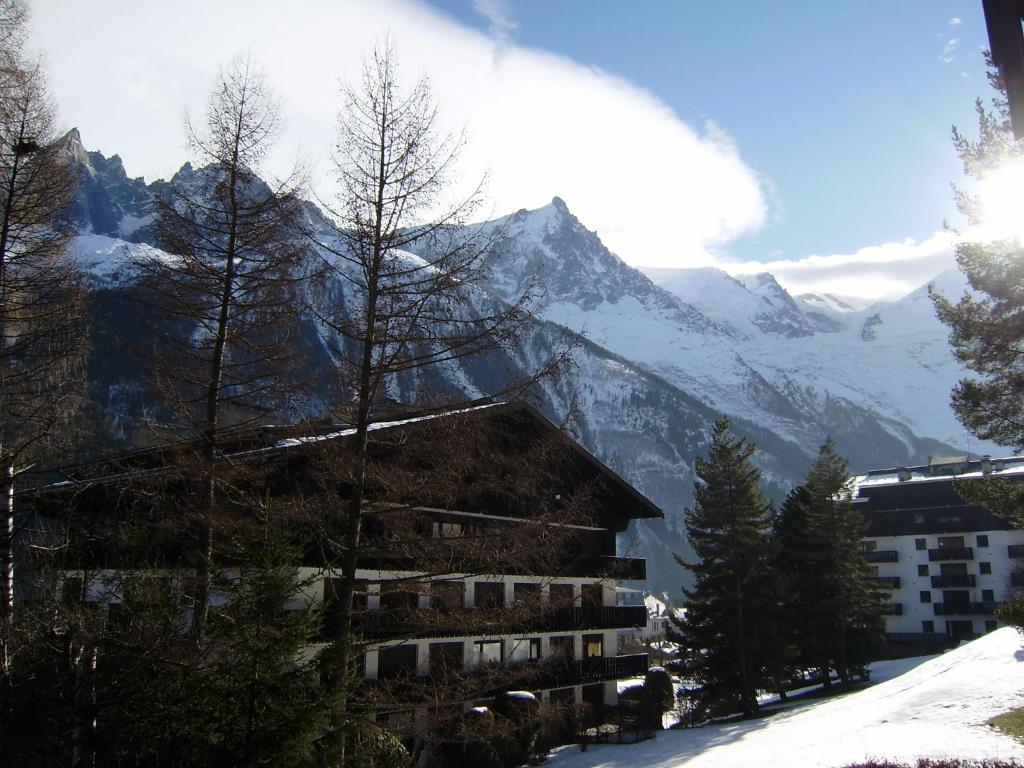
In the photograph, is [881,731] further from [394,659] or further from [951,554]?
[951,554]

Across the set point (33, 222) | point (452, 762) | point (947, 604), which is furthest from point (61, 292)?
point (947, 604)

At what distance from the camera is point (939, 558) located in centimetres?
7250

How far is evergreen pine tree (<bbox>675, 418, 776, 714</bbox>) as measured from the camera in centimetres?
3544

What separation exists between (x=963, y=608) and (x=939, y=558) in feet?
14.6

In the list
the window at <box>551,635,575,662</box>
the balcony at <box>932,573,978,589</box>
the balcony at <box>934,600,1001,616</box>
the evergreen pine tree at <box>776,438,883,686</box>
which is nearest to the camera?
the window at <box>551,635,575,662</box>

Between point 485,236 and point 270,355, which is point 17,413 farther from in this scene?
point 485,236

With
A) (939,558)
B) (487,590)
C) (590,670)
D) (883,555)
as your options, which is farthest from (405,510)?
(883,555)

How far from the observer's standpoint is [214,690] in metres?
9.56

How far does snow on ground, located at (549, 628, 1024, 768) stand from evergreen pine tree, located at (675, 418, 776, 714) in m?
3.00

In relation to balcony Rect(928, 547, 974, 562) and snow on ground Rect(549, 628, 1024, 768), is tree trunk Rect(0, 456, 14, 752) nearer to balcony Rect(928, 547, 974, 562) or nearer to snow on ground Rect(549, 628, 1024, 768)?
snow on ground Rect(549, 628, 1024, 768)

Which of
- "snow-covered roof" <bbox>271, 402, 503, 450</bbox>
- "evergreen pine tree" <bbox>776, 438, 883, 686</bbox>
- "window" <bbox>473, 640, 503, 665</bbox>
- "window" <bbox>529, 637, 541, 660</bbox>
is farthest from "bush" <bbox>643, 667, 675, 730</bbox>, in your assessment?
"snow-covered roof" <bbox>271, 402, 503, 450</bbox>

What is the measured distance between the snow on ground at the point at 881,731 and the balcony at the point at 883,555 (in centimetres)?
4419

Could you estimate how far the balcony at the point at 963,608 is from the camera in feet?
227

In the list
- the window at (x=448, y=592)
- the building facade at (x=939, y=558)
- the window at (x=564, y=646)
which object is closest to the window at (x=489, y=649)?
the window at (x=564, y=646)
